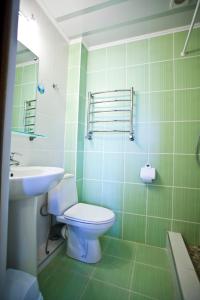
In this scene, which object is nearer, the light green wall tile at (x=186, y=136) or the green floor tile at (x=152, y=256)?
the green floor tile at (x=152, y=256)

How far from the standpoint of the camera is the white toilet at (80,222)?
49.6 inches

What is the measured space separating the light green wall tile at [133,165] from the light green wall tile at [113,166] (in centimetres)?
6

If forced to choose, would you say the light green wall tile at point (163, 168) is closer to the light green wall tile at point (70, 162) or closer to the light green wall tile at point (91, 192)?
the light green wall tile at point (91, 192)

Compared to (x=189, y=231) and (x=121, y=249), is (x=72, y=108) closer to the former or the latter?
(x=121, y=249)

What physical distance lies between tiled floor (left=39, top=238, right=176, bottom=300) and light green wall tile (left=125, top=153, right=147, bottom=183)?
0.73 metres

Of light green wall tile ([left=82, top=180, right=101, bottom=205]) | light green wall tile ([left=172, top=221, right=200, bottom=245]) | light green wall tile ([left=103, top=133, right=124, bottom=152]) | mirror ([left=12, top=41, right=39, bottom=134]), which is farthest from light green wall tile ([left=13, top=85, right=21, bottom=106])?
light green wall tile ([left=172, top=221, right=200, bottom=245])

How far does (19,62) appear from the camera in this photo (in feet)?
4.11

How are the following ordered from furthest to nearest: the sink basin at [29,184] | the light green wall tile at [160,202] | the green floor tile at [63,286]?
1. the light green wall tile at [160,202]
2. the green floor tile at [63,286]
3. the sink basin at [29,184]

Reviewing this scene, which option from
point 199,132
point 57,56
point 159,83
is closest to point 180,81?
point 159,83

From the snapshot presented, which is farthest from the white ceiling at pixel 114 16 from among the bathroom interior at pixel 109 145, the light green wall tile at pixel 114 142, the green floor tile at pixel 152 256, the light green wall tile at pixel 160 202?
the green floor tile at pixel 152 256

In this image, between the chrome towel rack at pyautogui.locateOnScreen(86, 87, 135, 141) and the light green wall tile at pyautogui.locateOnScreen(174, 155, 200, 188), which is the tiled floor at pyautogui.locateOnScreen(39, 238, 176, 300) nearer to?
the light green wall tile at pyautogui.locateOnScreen(174, 155, 200, 188)

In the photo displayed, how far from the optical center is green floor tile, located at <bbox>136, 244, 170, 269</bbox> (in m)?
1.40

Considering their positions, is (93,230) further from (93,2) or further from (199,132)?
(93,2)

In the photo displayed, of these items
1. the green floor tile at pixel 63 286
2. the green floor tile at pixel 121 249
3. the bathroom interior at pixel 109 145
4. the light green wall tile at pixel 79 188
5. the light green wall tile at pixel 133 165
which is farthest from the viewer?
the light green wall tile at pixel 79 188
